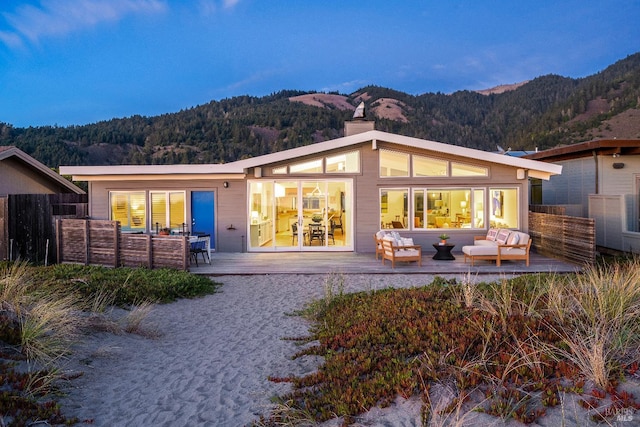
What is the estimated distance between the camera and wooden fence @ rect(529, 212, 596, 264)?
9.89 m

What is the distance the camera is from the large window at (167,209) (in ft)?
43.2

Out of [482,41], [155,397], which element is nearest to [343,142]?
[155,397]

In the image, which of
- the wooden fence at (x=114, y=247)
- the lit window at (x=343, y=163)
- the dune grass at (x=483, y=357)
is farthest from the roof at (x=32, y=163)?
the dune grass at (x=483, y=357)

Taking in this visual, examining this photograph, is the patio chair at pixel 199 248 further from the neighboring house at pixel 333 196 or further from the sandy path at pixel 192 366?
the sandy path at pixel 192 366

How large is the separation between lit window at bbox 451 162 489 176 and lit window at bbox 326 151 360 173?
2854 mm

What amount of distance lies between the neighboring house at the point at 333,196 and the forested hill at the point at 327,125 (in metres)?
17.4

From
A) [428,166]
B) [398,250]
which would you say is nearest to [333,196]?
[428,166]

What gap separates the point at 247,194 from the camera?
13.1 metres

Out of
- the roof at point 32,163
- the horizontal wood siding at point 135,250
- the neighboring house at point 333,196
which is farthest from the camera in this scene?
the roof at point 32,163

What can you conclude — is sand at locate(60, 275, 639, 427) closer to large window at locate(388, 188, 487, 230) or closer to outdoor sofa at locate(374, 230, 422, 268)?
outdoor sofa at locate(374, 230, 422, 268)

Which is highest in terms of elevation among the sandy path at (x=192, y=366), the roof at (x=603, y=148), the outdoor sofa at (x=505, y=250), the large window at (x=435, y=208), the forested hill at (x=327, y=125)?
the forested hill at (x=327, y=125)

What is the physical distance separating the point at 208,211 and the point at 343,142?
445 centimetres

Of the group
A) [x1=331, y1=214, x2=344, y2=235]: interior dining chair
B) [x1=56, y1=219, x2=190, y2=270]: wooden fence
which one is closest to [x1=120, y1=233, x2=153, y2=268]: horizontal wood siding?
[x1=56, y1=219, x2=190, y2=270]: wooden fence

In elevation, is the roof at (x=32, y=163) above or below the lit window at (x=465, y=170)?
above
